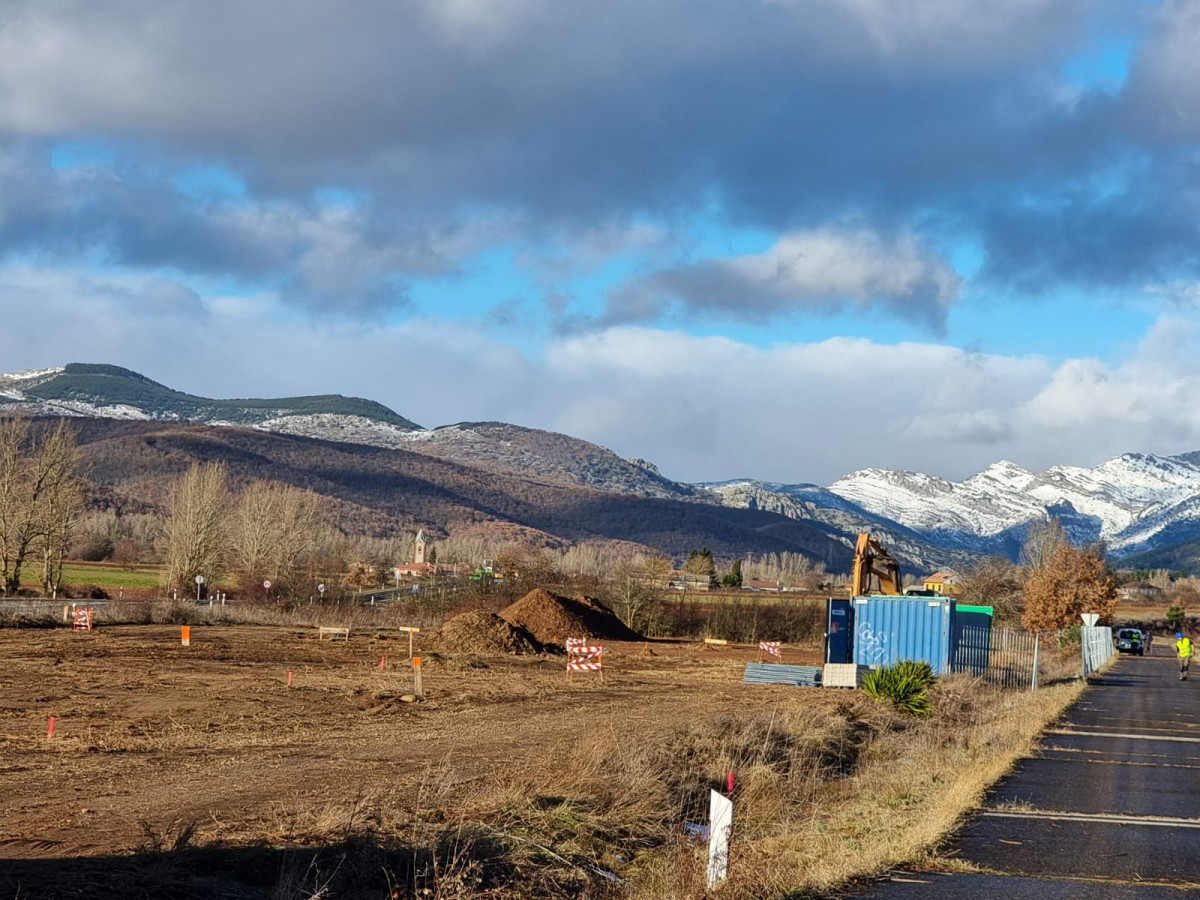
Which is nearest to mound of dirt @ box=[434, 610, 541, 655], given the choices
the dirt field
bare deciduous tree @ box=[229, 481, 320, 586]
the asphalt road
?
the dirt field

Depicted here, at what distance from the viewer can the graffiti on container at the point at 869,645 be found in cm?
4175

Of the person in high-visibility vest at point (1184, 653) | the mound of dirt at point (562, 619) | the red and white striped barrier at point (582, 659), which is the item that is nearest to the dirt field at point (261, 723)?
the red and white striped barrier at point (582, 659)

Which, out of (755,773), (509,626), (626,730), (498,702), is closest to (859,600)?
(509,626)

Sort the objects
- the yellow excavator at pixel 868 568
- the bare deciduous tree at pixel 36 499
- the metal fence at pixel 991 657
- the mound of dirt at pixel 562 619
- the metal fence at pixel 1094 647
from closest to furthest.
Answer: the metal fence at pixel 991 657 < the yellow excavator at pixel 868 568 < the metal fence at pixel 1094 647 < the mound of dirt at pixel 562 619 < the bare deciduous tree at pixel 36 499

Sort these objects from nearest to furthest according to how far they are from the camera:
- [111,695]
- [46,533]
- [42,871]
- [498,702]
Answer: [42,871]
[111,695]
[498,702]
[46,533]

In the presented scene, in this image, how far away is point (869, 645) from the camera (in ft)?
138

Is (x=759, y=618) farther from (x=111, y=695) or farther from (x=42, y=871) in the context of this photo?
(x=42, y=871)

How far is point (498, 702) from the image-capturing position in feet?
94.8

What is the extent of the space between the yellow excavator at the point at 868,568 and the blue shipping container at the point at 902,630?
3.05 meters

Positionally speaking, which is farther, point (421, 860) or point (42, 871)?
point (421, 860)

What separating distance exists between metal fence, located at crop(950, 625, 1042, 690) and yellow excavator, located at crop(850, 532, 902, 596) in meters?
5.16

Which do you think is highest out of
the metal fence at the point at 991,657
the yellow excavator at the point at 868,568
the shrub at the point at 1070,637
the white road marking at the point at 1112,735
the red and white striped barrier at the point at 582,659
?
the yellow excavator at the point at 868,568

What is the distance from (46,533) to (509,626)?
33.5 metres

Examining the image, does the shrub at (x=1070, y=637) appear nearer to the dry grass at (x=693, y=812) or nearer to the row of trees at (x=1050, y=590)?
the row of trees at (x=1050, y=590)
